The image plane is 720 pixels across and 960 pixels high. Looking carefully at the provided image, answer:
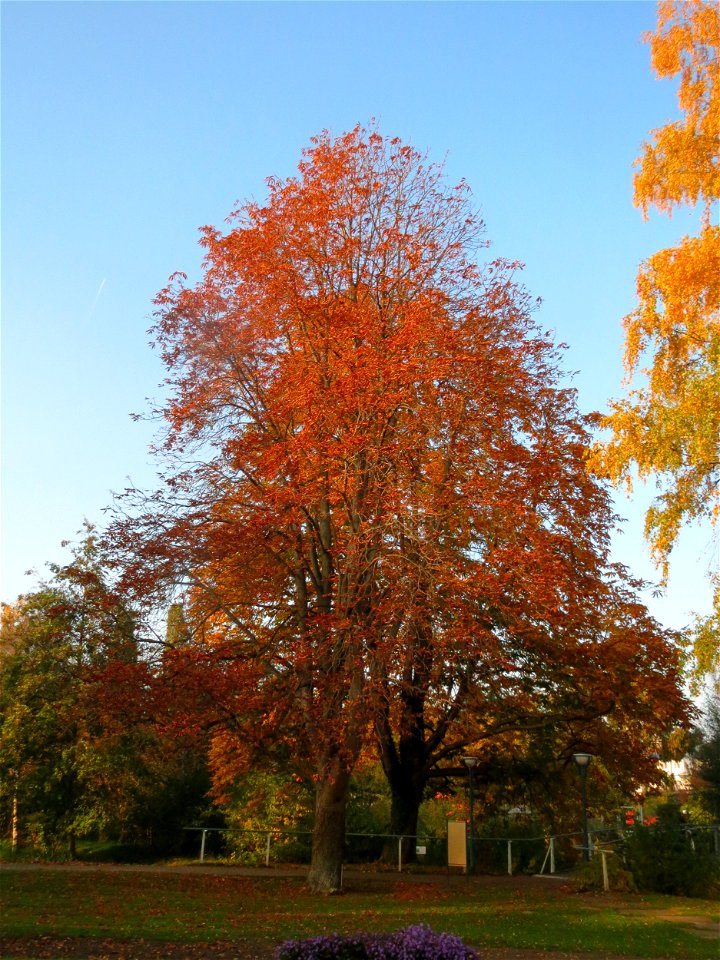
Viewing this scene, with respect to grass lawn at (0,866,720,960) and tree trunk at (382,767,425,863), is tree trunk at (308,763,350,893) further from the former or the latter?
tree trunk at (382,767,425,863)

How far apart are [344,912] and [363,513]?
6957 mm

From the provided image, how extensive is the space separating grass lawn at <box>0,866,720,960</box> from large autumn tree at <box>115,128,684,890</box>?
7.02 feet

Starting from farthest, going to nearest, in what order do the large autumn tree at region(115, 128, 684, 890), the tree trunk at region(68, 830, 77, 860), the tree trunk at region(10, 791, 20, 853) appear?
the tree trunk at region(68, 830, 77, 860) < the tree trunk at region(10, 791, 20, 853) < the large autumn tree at region(115, 128, 684, 890)

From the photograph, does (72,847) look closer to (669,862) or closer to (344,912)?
(344,912)

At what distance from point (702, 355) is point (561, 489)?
643cm

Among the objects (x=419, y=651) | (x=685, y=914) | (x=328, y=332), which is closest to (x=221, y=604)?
(x=419, y=651)

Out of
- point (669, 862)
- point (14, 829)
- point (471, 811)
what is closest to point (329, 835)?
point (471, 811)

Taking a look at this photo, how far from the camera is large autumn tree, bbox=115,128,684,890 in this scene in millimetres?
16094

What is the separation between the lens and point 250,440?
60.5ft

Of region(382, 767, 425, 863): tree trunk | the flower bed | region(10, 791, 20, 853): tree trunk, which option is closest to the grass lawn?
the flower bed

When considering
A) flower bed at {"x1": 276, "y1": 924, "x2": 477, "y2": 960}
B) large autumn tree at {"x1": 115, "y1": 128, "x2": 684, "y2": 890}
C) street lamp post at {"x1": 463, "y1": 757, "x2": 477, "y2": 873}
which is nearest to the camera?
flower bed at {"x1": 276, "y1": 924, "x2": 477, "y2": 960}

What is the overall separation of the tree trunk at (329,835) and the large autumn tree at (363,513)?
4 cm

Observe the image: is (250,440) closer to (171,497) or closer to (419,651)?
(171,497)

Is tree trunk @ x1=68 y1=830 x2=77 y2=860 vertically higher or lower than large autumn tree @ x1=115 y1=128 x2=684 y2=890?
lower
